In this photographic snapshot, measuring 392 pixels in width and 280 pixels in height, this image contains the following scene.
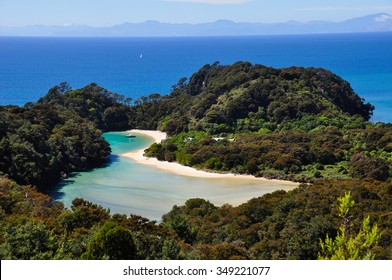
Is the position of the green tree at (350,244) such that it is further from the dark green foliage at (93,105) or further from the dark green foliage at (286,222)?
the dark green foliage at (93,105)

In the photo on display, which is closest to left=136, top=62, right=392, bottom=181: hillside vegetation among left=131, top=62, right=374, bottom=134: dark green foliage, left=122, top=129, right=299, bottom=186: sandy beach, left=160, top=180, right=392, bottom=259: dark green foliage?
left=131, top=62, right=374, bottom=134: dark green foliage

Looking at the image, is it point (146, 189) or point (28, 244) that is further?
point (146, 189)

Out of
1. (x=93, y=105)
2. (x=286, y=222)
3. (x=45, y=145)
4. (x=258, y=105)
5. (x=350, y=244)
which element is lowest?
(x=45, y=145)


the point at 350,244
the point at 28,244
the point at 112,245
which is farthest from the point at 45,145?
the point at 350,244

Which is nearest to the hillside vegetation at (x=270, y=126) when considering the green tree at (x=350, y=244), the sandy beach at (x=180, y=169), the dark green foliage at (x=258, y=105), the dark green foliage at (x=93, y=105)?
the dark green foliage at (x=258, y=105)

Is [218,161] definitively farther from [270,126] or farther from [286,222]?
[286,222]

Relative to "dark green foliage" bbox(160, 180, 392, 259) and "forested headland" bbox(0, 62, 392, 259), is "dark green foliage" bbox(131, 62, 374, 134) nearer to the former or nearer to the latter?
"forested headland" bbox(0, 62, 392, 259)
